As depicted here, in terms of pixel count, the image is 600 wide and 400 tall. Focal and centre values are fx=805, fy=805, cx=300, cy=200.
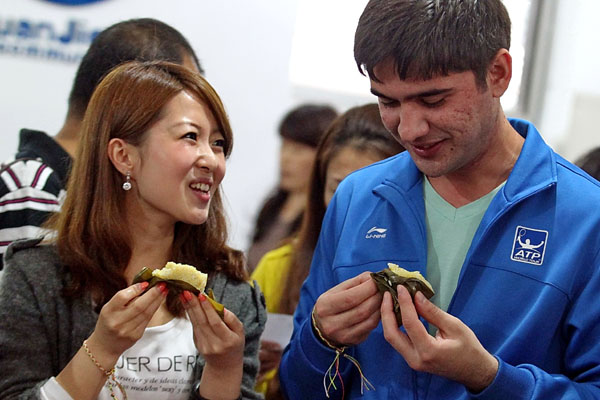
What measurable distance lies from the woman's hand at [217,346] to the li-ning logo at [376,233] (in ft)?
1.24

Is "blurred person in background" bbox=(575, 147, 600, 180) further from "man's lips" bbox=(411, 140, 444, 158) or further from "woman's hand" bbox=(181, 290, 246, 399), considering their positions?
"woman's hand" bbox=(181, 290, 246, 399)

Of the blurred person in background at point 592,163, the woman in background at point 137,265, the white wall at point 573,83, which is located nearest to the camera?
the woman in background at point 137,265

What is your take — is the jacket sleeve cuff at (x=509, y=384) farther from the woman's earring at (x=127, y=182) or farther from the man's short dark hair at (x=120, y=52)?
the man's short dark hair at (x=120, y=52)

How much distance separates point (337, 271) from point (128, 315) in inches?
19.4

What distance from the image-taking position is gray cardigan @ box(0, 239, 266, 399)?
75.5 inches

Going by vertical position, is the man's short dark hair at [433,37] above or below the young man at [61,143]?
above

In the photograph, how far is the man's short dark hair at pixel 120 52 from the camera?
2.68 m

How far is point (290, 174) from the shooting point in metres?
4.00

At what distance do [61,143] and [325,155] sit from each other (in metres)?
0.91

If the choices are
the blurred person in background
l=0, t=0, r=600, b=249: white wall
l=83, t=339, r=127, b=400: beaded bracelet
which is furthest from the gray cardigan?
the blurred person in background

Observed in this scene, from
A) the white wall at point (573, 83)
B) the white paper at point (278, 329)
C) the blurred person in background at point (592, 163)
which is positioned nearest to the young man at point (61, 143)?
the white paper at point (278, 329)

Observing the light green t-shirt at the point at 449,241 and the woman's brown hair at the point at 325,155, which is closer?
the light green t-shirt at the point at 449,241

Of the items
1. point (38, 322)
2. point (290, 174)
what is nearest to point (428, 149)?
point (38, 322)

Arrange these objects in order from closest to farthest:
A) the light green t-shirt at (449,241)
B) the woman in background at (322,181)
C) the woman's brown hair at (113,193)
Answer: the light green t-shirt at (449,241) < the woman's brown hair at (113,193) < the woman in background at (322,181)
